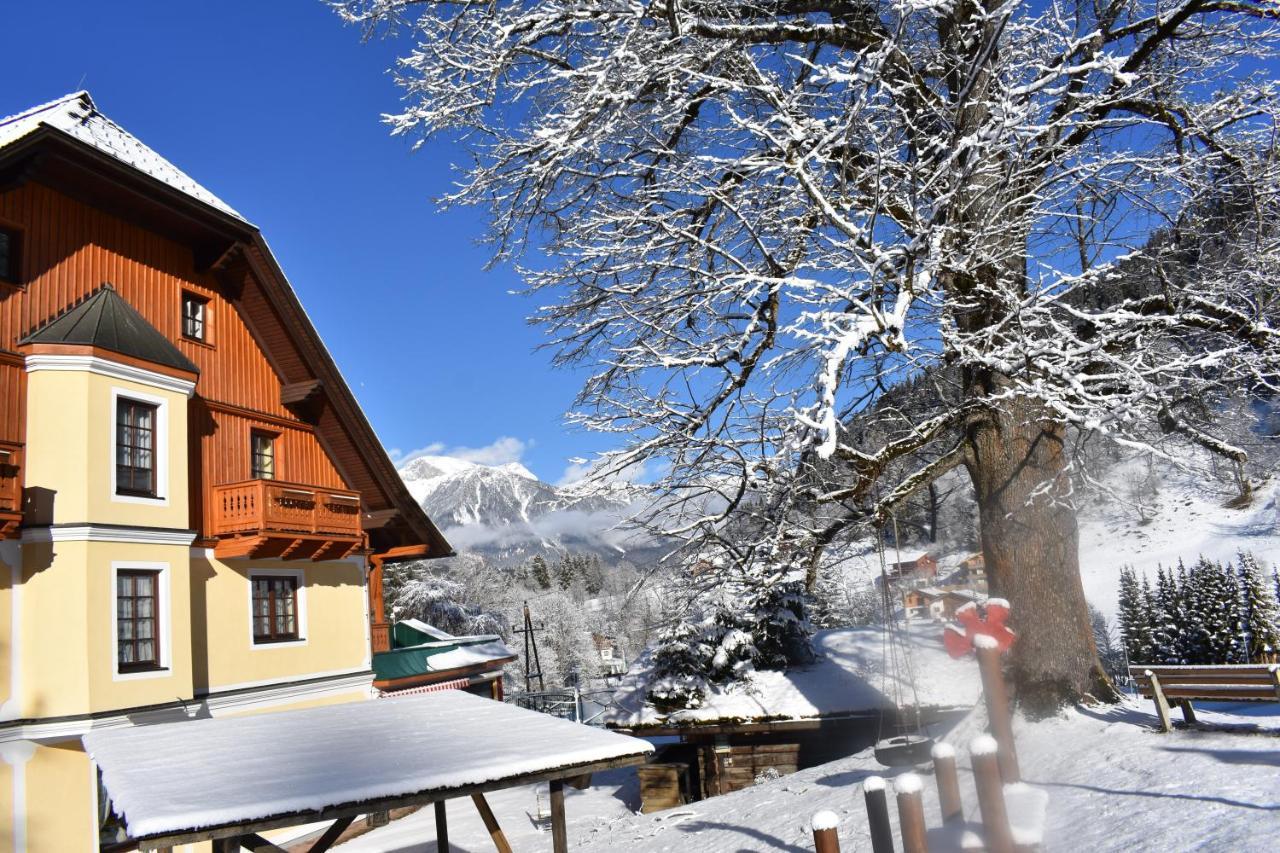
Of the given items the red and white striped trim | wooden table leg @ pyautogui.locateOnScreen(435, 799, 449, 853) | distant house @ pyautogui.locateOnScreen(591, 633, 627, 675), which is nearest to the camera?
wooden table leg @ pyautogui.locateOnScreen(435, 799, 449, 853)

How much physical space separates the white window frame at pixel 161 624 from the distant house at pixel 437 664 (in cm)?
839

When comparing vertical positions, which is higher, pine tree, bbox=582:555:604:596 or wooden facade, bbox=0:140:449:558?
wooden facade, bbox=0:140:449:558

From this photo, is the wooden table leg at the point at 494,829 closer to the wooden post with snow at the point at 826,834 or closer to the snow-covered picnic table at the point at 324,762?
the snow-covered picnic table at the point at 324,762

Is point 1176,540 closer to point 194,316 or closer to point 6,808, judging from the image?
point 194,316

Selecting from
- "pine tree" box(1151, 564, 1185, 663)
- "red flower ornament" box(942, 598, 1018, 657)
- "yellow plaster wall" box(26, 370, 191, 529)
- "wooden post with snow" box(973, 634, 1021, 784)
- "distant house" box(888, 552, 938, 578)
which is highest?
"yellow plaster wall" box(26, 370, 191, 529)

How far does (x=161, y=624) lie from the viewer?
14.1 m

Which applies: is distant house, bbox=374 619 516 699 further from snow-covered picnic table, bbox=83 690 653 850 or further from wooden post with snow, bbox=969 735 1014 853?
wooden post with snow, bbox=969 735 1014 853

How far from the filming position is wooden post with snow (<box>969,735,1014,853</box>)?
188 inches

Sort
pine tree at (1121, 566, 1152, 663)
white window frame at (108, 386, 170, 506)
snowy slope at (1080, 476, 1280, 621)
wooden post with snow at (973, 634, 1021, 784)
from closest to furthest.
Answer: wooden post with snow at (973, 634, 1021, 784), white window frame at (108, 386, 170, 506), pine tree at (1121, 566, 1152, 663), snowy slope at (1080, 476, 1280, 621)

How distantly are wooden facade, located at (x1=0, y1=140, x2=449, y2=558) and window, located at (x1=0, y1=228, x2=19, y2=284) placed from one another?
9 cm

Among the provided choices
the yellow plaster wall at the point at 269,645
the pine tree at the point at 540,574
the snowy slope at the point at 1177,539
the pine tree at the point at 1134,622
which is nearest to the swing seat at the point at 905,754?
the yellow plaster wall at the point at 269,645

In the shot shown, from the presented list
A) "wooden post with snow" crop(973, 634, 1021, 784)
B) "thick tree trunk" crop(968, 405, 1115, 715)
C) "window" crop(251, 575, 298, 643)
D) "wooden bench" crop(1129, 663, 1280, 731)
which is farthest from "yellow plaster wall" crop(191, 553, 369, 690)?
"wooden bench" crop(1129, 663, 1280, 731)

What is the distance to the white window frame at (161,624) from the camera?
518 inches

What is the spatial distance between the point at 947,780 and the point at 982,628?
1081 millimetres
